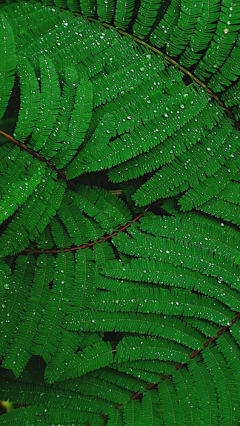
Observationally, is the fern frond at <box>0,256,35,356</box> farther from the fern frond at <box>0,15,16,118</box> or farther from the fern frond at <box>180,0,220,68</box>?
the fern frond at <box>180,0,220,68</box>

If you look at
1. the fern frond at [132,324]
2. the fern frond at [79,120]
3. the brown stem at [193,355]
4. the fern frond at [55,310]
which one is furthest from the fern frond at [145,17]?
the brown stem at [193,355]

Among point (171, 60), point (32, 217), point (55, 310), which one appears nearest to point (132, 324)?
point (55, 310)

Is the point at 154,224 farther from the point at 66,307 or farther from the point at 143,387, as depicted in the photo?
the point at 143,387

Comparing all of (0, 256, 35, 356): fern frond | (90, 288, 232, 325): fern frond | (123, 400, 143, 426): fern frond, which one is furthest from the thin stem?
(123, 400, 143, 426): fern frond

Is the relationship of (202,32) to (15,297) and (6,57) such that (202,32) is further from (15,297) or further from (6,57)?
(15,297)

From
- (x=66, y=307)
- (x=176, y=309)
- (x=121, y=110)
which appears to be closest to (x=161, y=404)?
(x=176, y=309)
